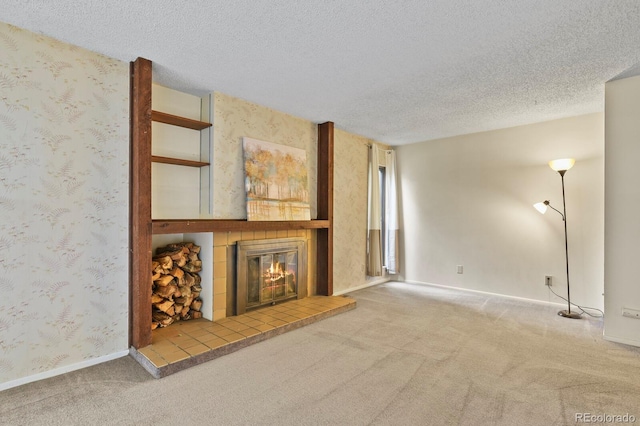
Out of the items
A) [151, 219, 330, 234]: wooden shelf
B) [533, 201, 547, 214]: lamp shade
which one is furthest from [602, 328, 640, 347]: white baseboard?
[151, 219, 330, 234]: wooden shelf

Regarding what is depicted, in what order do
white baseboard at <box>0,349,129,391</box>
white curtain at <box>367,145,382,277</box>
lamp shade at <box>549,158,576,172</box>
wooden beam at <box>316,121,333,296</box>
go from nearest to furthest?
white baseboard at <box>0,349,129,391</box>
lamp shade at <box>549,158,576,172</box>
wooden beam at <box>316,121,333,296</box>
white curtain at <box>367,145,382,277</box>

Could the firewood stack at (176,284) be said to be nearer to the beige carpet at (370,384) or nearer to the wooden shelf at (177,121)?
the beige carpet at (370,384)

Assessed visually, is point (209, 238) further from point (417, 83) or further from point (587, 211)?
point (587, 211)

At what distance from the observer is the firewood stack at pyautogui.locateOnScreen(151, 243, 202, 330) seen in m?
3.11

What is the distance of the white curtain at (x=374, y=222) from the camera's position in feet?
17.2

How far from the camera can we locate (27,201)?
221 cm

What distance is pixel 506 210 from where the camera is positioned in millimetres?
4625

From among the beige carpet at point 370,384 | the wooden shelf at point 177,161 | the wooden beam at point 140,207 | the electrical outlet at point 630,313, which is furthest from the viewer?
the wooden shelf at point 177,161

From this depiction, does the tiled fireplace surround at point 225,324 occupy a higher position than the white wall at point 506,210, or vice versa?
the white wall at point 506,210

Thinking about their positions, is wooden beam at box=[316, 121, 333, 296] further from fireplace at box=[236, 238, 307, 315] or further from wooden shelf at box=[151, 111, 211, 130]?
wooden shelf at box=[151, 111, 211, 130]

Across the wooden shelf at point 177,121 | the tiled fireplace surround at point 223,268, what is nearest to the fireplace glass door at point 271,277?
the tiled fireplace surround at point 223,268

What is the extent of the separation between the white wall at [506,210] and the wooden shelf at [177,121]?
3.63 m

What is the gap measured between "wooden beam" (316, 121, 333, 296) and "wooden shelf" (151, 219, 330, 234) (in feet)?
0.61

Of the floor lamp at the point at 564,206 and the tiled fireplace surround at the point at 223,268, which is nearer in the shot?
the tiled fireplace surround at the point at 223,268
